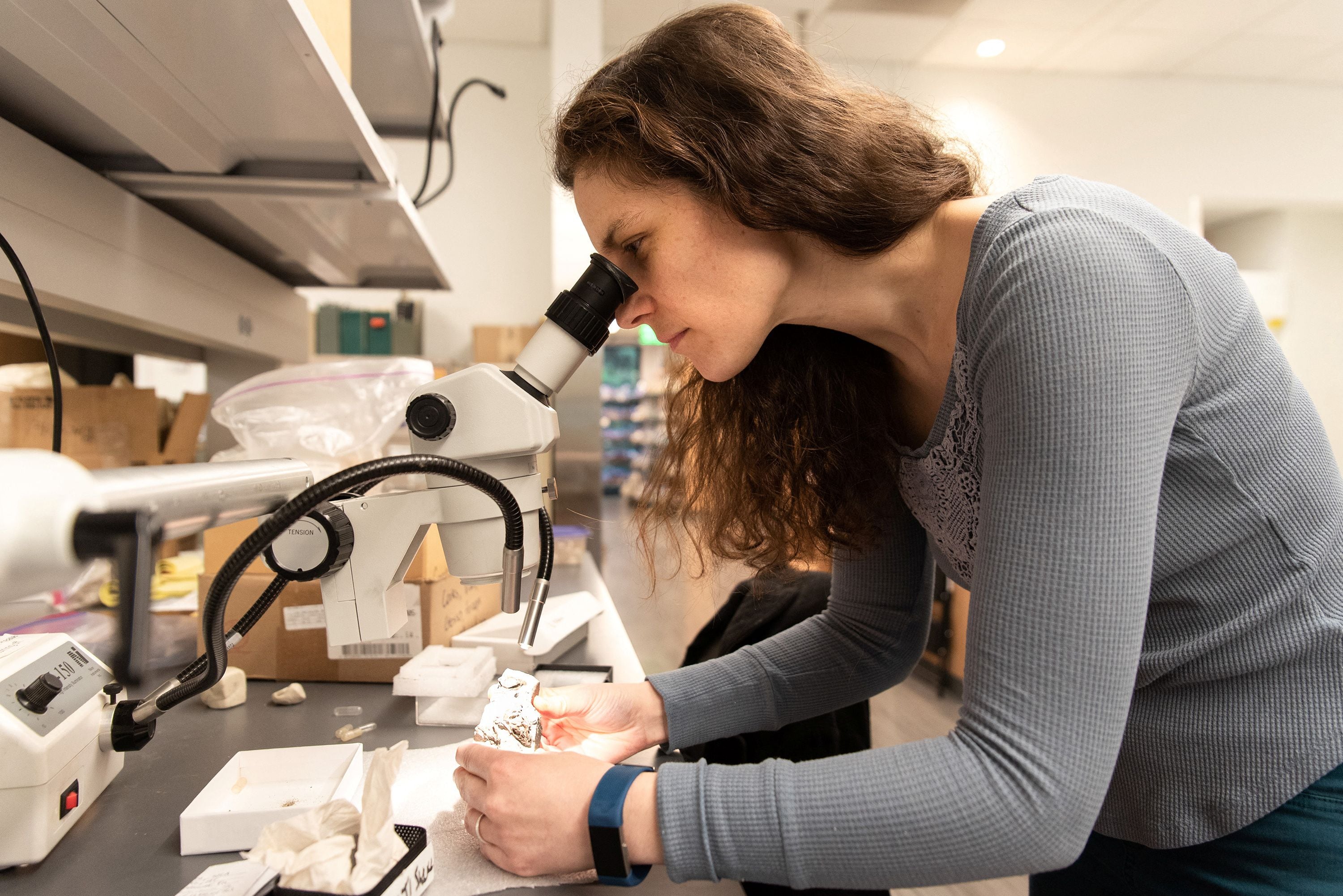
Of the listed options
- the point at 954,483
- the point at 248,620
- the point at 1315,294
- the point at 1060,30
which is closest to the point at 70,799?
the point at 248,620

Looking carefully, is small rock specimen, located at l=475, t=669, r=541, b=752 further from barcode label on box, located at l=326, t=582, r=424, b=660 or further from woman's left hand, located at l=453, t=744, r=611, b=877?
barcode label on box, located at l=326, t=582, r=424, b=660

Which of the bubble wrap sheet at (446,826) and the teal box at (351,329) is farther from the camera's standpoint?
the teal box at (351,329)

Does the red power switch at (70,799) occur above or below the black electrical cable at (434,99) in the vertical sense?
below

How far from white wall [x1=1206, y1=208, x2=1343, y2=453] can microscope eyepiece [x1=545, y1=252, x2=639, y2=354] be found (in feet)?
19.9

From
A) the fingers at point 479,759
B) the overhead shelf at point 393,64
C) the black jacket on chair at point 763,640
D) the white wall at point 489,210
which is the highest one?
the white wall at point 489,210

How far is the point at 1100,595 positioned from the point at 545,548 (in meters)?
0.47

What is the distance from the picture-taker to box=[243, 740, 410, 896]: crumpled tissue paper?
0.55 meters

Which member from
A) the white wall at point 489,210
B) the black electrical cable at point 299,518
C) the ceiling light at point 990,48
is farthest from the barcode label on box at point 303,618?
the ceiling light at point 990,48

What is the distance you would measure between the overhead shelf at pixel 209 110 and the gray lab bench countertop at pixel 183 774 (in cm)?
77

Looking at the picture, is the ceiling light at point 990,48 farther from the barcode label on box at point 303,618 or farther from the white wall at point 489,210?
the barcode label on box at point 303,618

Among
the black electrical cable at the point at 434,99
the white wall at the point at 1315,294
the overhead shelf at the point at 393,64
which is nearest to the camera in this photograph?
the overhead shelf at the point at 393,64

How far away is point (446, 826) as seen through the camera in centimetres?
72

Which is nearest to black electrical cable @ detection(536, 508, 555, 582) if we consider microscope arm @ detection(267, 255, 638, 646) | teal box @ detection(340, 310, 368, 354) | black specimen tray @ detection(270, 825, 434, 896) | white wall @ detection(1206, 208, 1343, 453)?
microscope arm @ detection(267, 255, 638, 646)

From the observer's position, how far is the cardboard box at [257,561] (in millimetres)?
1100
